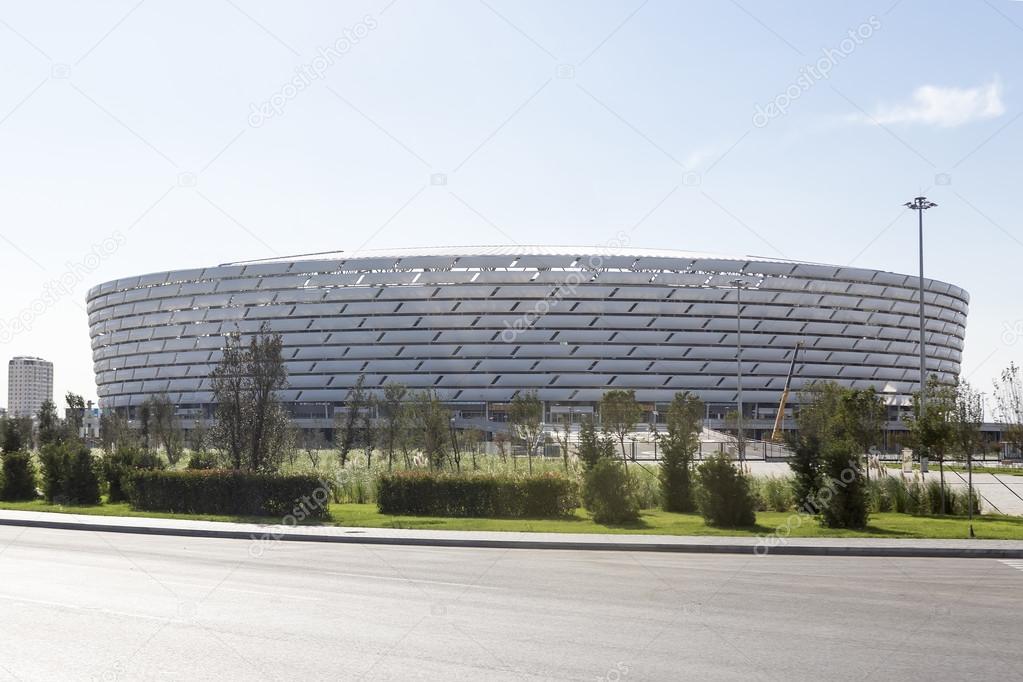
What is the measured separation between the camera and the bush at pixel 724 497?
63.9 feet

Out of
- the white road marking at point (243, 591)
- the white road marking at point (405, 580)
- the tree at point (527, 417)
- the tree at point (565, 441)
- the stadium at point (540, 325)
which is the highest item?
the stadium at point (540, 325)

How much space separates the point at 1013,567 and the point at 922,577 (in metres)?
2.51

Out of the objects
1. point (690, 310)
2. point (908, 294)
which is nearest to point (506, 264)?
point (690, 310)

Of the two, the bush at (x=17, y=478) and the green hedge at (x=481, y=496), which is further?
the bush at (x=17, y=478)

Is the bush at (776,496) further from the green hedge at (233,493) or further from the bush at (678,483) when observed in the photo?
the green hedge at (233,493)

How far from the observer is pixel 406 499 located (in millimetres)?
22016

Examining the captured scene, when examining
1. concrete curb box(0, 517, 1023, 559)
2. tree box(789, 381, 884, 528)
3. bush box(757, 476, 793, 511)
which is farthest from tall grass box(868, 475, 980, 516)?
A: concrete curb box(0, 517, 1023, 559)

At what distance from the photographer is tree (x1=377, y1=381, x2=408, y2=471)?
134ft

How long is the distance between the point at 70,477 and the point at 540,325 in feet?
232

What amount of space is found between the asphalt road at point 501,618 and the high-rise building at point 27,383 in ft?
539

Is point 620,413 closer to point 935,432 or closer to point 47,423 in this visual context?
point 935,432

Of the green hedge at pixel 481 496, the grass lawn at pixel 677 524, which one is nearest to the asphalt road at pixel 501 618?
the grass lawn at pixel 677 524

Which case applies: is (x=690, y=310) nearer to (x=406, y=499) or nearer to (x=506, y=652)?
(x=406, y=499)

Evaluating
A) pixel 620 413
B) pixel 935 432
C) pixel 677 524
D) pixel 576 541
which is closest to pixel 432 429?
pixel 620 413
